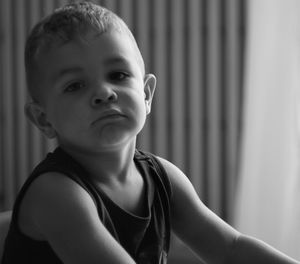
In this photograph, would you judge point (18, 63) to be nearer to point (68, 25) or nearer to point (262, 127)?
point (262, 127)

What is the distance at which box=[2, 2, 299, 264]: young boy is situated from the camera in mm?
719

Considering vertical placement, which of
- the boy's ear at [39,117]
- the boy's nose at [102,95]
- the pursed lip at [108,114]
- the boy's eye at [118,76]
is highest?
the boy's eye at [118,76]

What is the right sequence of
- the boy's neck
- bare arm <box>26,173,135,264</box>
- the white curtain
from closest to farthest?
bare arm <box>26,173,135,264</box>, the boy's neck, the white curtain

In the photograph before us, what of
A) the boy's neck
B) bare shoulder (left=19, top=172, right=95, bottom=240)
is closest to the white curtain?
the boy's neck

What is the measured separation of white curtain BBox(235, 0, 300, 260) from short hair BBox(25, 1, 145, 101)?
1.44 metres

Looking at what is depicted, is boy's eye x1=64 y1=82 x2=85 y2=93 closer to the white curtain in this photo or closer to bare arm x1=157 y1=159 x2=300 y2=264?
bare arm x1=157 y1=159 x2=300 y2=264

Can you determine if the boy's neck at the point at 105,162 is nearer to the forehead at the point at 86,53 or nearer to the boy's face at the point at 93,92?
the boy's face at the point at 93,92

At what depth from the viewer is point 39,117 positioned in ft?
2.77

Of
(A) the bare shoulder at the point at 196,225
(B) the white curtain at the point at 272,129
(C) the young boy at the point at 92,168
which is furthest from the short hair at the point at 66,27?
(B) the white curtain at the point at 272,129

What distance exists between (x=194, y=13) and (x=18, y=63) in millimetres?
820

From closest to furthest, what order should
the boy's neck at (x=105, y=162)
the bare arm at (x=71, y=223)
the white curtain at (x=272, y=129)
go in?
the bare arm at (x=71, y=223), the boy's neck at (x=105, y=162), the white curtain at (x=272, y=129)

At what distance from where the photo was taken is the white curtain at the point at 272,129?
2139 mm

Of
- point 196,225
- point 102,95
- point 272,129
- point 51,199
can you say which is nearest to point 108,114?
point 102,95

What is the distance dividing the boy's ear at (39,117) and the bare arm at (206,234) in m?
0.20
